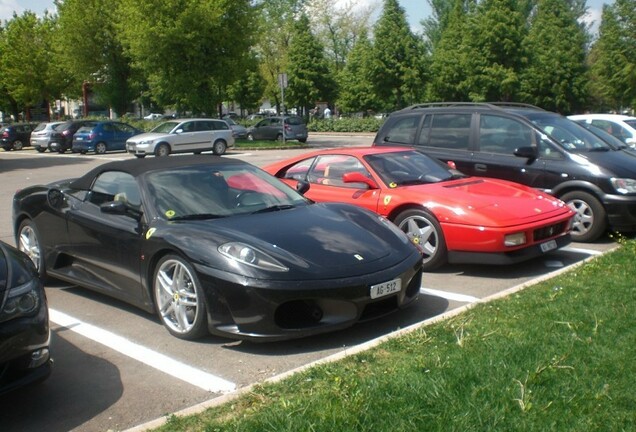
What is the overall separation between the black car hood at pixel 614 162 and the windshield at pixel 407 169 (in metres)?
2.00

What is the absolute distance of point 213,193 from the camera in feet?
20.5

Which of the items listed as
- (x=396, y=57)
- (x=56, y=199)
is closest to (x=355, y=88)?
(x=396, y=57)

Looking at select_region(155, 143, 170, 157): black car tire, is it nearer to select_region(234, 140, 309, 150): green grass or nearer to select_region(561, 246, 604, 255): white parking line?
select_region(234, 140, 309, 150): green grass

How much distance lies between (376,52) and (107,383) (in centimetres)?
4214

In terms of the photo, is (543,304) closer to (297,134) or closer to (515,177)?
(515,177)

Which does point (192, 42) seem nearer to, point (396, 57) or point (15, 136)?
point (15, 136)

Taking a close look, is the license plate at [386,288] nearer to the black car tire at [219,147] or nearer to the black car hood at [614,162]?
the black car hood at [614,162]

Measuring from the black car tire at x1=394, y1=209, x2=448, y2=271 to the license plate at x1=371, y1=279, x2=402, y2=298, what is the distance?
2052 mm

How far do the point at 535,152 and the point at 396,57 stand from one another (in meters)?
36.5

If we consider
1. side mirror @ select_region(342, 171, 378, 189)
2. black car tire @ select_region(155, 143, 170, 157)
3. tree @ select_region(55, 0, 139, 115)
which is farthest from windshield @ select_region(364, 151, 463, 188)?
tree @ select_region(55, 0, 139, 115)

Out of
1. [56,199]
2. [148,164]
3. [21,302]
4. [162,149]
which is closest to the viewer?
[21,302]

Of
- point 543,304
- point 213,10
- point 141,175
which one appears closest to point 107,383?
point 141,175

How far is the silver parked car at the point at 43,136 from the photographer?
1377 inches

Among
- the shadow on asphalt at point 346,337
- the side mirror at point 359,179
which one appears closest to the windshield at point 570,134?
the side mirror at point 359,179
